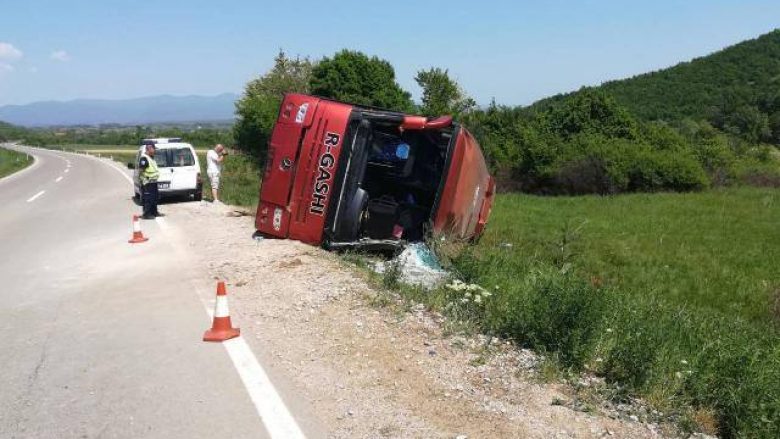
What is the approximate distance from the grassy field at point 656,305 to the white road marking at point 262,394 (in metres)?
2.18

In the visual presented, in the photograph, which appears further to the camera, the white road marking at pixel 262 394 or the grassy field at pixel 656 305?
the grassy field at pixel 656 305

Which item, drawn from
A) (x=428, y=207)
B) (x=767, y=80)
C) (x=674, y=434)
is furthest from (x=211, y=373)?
(x=767, y=80)

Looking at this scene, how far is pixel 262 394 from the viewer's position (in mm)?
4742

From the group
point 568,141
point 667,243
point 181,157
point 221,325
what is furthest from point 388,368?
point 568,141

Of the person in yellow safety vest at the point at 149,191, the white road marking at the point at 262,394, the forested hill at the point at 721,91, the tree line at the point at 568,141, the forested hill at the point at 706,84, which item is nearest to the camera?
the white road marking at the point at 262,394

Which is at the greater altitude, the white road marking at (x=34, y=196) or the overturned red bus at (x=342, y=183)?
the overturned red bus at (x=342, y=183)

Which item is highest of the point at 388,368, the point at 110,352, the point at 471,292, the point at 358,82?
the point at 358,82

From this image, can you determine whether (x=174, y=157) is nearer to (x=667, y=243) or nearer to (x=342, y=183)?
(x=342, y=183)

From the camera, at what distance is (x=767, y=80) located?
69938 millimetres

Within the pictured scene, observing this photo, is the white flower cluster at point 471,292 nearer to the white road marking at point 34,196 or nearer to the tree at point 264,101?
the white road marking at point 34,196

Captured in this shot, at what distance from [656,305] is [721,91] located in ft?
229

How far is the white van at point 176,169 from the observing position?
18828 millimetres

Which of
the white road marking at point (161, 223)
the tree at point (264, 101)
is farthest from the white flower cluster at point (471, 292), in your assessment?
the tree at point (264, 101)

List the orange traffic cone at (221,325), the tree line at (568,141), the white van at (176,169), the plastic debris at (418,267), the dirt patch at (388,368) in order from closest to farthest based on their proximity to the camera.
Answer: the dirt patch at (388,368)
the orange traffic cone at (221,325)
the plastic debris at (418,267)
the white van at (176,169)
the tree line at (568,141)
